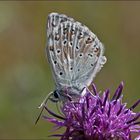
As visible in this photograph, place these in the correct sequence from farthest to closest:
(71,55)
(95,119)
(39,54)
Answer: (39,54) < (71,55) < (95,119)

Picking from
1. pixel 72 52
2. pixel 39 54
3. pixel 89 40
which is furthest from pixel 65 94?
pixel 39 54

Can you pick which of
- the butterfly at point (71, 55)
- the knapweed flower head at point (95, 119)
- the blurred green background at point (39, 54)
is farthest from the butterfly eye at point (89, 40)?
the blurred green background at point (39, 54)

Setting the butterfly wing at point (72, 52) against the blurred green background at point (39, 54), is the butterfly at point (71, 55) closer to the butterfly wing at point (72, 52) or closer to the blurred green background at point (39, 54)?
the butterfly wing at point (72, 52)

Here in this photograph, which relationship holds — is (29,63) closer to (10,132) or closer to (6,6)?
(6,6)

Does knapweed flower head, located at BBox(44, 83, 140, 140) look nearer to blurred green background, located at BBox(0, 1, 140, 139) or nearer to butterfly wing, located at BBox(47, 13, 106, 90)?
butterfly wing, located at BBox(47, 13, 106, 90)

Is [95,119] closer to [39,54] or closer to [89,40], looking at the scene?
[89,40]

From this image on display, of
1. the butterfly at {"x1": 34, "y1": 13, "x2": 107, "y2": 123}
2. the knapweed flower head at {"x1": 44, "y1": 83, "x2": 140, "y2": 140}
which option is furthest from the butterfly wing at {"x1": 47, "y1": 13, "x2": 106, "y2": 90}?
the knapweed flower head at {"x1": 44, "y1": 83, "x2": 140, "y2": 140}
